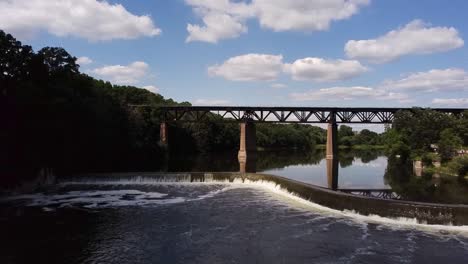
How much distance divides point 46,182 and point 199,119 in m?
41.5

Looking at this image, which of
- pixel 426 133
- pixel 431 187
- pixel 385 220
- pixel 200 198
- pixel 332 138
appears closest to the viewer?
pixel 385 220

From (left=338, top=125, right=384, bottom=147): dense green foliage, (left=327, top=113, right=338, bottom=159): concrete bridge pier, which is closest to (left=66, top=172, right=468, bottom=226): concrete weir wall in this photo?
(left=327, top=113, right=338, bottom=159): concrete bridge pier

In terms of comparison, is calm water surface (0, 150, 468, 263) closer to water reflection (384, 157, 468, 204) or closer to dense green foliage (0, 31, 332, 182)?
dense green foliage (0, 31, 332, 182)

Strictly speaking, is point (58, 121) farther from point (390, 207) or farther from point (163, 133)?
point (163, 133)

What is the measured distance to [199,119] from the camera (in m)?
72.6

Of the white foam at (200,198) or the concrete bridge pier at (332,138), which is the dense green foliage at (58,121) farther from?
the concrete bridge pier at (332,138)

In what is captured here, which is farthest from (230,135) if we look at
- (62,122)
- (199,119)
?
(62,122)

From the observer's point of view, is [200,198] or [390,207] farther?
[200,198]

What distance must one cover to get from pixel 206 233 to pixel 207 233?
0.14ft

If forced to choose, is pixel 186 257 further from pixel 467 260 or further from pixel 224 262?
pixel 467 260

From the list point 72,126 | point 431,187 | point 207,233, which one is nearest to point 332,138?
point 431,187

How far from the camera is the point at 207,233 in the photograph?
693 inches

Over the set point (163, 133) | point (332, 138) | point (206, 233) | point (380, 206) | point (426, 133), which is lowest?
point (206, 233)

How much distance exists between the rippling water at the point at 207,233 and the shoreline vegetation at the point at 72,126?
22.1 feet
